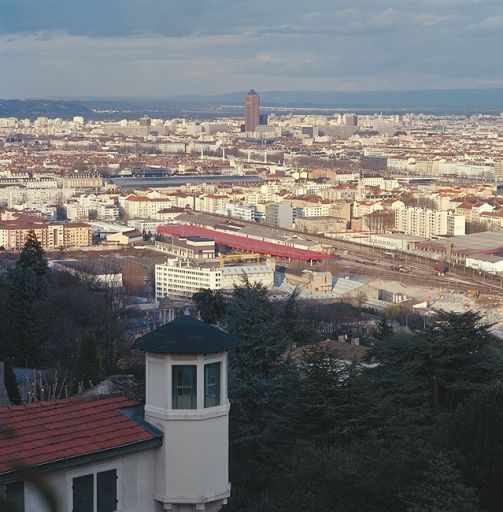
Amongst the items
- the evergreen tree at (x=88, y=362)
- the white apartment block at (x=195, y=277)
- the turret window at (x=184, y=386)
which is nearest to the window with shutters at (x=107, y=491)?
the turret window at (x=184, y=386)

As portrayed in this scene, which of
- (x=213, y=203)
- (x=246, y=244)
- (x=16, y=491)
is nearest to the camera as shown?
(x=16, y=491)

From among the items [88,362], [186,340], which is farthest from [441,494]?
[88,362]

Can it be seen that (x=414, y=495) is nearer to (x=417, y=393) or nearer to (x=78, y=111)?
(x=417, y=393)

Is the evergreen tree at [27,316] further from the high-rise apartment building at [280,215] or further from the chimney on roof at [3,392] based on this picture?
the high-rise apartment building at [280,215]

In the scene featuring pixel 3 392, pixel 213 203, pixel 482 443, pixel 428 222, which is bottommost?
pixel 213 203

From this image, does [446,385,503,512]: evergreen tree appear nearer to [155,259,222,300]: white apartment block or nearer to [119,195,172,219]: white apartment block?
[155,259,222,300]: white apartment block

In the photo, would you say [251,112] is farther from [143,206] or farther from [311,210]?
[311,210]

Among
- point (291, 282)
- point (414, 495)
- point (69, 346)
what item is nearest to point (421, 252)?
point (291, 282)
